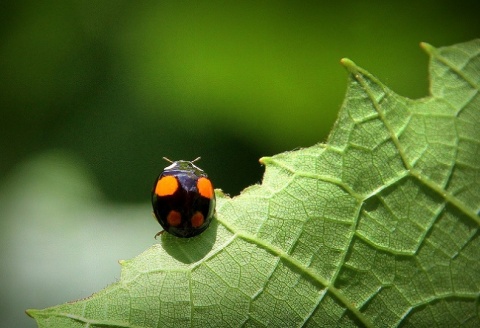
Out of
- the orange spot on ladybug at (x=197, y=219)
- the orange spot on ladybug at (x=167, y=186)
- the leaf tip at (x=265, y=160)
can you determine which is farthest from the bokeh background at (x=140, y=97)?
the leaf tip at (x=265, y=160)

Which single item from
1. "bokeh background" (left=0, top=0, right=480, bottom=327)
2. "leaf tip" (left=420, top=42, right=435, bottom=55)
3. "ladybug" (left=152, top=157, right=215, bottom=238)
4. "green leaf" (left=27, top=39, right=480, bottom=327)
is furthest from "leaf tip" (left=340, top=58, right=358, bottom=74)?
"bokeh background" (left=0, top=0, right=480, bottom=327)

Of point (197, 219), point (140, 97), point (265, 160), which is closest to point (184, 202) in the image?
point (197, 219)

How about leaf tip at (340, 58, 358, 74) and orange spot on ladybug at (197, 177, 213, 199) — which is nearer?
leaf tip at (340, 58, 358, 74)

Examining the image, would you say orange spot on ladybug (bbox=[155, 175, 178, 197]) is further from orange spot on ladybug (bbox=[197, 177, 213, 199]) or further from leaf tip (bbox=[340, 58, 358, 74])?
leaf tip (bbox=[340, 58, 358, 74])

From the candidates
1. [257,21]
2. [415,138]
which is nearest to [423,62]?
[257,21]

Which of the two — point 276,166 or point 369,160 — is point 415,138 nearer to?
point 369,160

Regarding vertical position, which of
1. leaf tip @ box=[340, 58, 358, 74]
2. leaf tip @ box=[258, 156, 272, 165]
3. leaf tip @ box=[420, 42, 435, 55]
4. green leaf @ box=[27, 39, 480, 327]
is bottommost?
green leaf @ box=[27, 39, 480, 327]

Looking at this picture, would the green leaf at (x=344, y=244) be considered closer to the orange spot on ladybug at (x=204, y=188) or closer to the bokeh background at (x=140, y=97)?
the orange spot on ladybug at (x=204, y=188)
